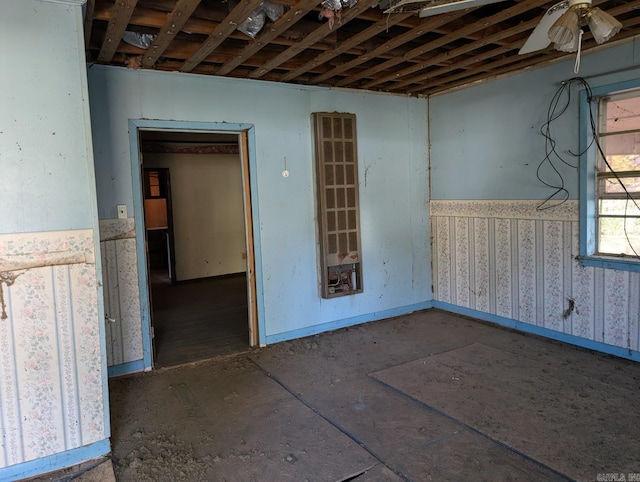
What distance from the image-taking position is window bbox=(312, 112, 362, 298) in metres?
4.53

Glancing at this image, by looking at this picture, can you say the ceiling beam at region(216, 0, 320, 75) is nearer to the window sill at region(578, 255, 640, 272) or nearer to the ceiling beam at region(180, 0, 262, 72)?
the ceiling beam at region(180, 0, 262, 72)

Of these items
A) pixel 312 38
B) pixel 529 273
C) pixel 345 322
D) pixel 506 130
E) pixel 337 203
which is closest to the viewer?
pixel 312 38

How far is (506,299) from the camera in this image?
465cm

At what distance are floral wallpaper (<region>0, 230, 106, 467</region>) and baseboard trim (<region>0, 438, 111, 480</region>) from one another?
0.03m

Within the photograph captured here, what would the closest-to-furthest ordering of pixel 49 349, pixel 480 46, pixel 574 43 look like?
pixel 574 43 < pixel 49 349 < pixel 480 46

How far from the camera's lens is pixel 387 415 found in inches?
117

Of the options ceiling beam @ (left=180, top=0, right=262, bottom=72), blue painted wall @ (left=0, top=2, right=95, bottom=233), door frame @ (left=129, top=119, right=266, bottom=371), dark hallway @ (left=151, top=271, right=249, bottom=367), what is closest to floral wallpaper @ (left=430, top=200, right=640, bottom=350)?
door frame @ (left=129, top=119, right=266, bottom=371)

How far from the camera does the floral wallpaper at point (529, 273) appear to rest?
380 cm

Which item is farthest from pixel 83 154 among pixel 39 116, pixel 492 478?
pixel 492 478

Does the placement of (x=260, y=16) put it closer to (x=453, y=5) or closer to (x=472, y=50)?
(x=453, y=5)

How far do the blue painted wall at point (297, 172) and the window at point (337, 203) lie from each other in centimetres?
12

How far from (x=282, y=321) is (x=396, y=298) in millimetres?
1485

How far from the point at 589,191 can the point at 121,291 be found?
4.08 metres

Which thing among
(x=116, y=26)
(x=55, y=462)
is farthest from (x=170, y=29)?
(x=55, y=462)
